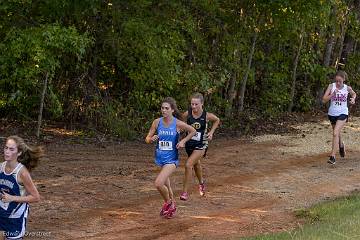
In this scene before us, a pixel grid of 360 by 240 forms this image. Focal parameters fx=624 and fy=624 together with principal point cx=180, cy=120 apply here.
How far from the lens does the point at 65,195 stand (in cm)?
983

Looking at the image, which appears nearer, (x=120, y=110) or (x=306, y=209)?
(x=306, y=209)

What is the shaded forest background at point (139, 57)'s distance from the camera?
43.7 feet

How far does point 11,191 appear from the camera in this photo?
240 inches

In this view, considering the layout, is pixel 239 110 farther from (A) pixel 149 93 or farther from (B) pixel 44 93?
(B) pixel 44 93

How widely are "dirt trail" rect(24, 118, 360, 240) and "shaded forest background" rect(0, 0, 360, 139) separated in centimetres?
172

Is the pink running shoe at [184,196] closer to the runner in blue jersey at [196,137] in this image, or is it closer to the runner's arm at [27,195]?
the runner in blue jersey at [196,137]

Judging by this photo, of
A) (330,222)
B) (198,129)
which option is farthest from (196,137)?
(330,222)

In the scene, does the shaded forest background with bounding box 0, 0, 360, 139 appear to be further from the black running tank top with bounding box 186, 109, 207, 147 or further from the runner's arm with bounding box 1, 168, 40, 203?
the runner's arm with bounding box 1, 168, 40, 203

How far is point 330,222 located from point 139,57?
8134 millimetres

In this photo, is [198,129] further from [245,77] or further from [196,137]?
[245,77]

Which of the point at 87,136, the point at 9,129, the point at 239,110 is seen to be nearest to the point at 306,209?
the point at 87,136

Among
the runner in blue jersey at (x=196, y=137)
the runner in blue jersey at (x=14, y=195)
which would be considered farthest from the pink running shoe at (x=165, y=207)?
the runner in blue jersey at (x=14, y=195)

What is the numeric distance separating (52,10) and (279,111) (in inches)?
396

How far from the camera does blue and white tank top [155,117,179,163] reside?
873 centimetres
